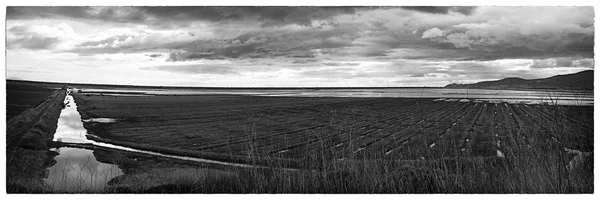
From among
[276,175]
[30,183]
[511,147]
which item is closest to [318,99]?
[276,175]

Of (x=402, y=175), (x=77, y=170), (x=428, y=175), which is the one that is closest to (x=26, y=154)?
(x=77, y=170)

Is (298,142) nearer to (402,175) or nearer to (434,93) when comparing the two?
(402,175)

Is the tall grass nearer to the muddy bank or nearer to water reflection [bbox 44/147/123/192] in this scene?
water reflection [bbox 44/147/123/192]

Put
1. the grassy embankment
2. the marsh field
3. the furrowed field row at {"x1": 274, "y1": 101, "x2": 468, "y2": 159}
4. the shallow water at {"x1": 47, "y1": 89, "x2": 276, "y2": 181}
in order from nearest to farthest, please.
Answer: the grassy embankment < the marsh field < the shallow water at {"x1": 47, "y1": 89, "x2": 276, "y2": 181} < the furrowed field row at {"x1": 274, "y1": 101, "x2": 468, "y2": 159}

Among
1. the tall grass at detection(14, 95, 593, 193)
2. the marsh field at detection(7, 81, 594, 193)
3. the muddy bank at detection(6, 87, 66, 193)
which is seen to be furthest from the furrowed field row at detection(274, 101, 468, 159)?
the muddy bank at detection(6, 87, 66, 193)

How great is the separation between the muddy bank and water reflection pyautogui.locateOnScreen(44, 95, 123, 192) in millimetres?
169

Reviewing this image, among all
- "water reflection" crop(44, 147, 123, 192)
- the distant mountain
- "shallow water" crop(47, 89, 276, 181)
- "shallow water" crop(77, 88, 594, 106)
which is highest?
the distant mountain

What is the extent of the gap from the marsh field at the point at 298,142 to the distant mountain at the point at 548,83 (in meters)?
0.16

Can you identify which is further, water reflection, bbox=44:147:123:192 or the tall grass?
water reflection, bbox=44:147:123:192

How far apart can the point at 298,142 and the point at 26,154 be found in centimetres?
495

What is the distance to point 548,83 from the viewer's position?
8.62m

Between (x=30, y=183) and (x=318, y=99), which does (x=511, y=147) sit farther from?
(x=30, y=183)

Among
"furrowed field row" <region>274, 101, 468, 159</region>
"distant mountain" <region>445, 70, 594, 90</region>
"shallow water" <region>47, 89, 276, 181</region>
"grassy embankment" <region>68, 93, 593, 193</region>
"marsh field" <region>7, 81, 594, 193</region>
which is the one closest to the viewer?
"grassy embankment" <region>68, 93, 593, 193</region>

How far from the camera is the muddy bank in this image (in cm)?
798
